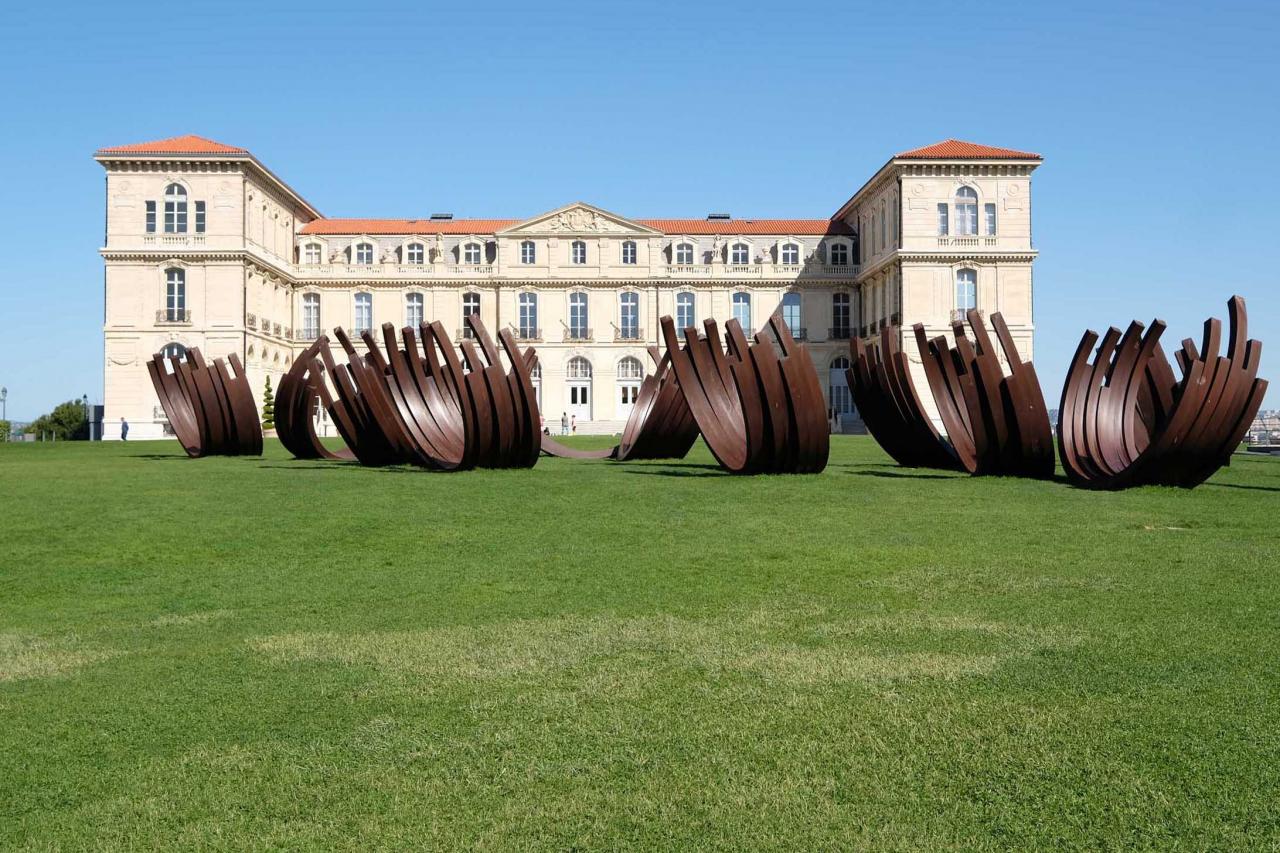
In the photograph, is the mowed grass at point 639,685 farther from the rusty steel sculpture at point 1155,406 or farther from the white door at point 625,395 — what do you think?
the white door at point 625,395

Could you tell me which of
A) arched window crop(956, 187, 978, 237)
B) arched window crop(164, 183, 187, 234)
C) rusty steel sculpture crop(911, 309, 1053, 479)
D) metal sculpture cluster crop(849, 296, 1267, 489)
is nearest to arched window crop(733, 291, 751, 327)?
arched window crop(956, 187, 978, 237)

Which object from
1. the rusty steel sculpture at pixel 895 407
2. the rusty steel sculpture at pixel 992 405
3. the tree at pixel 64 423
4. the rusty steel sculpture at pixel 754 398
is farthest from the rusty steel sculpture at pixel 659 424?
the tree at pixel 64 423

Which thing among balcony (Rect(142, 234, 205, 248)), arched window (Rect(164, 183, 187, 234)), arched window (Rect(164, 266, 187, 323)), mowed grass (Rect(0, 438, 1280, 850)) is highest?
arched window (Rect(164, 183, 187, 234))

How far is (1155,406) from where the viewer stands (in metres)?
16.9

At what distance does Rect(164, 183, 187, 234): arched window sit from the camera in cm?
5784

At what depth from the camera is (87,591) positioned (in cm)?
834

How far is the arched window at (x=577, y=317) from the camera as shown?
66.1 m

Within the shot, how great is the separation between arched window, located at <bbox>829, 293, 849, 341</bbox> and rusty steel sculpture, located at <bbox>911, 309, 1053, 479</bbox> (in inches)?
1932

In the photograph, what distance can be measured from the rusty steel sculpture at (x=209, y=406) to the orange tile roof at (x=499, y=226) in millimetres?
41902

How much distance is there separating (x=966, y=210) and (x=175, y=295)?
1507 inches

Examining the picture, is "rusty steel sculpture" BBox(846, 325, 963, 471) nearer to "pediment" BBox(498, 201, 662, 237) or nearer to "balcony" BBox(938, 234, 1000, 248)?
"balcony" BBox(938, 234, 1000, 248)

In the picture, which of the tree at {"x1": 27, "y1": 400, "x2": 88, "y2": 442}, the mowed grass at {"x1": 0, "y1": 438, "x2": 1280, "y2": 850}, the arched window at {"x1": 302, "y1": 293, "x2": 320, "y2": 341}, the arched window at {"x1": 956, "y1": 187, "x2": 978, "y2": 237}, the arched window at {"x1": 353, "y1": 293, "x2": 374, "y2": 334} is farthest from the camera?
the arched window at {"x1": 302, "y1": 293, "x2": 320, "y2": 341}

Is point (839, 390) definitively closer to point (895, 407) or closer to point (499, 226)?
point (499, 226)

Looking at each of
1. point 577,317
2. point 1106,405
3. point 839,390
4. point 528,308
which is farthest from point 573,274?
point 1106,405
